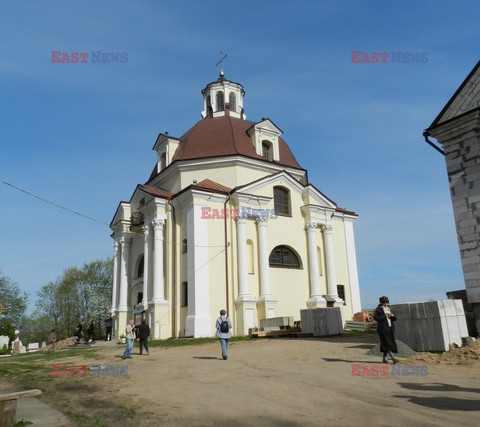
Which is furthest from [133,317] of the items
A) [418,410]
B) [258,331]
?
[418,410]

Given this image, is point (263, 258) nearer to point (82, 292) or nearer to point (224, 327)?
point (224, 327)

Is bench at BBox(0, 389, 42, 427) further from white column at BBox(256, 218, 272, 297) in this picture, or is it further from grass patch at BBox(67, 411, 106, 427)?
white column at BBox(256, 218, 272, 297)

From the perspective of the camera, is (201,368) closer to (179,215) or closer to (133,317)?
(179,215)

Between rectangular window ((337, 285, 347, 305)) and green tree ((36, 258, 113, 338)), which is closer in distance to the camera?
rectangular window ((337, 285, 347, 305))

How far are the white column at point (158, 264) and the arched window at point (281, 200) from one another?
7.15m

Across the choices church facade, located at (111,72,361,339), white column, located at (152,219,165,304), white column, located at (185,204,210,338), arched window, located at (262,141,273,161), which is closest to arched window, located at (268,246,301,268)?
church facade, located at (111,72,361,339)

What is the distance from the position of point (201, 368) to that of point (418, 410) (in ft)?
19.7

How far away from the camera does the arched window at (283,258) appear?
81.3 ft

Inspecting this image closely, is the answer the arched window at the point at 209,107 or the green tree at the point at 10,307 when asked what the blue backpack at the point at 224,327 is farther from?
the green tree at the point at 10,307

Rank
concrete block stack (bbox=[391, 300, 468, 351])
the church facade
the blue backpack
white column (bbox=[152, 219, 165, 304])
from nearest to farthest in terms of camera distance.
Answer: concrete block stack (bbox=[391, 300, 468, 351]) < the blue backpack < the church facade < white column (bbox=[152, 219, 165, 304])

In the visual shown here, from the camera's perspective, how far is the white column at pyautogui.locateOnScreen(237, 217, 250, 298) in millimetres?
22516

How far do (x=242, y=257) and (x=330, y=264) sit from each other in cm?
672

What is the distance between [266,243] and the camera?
2406 cm

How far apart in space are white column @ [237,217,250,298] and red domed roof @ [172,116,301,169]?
4.92 m
